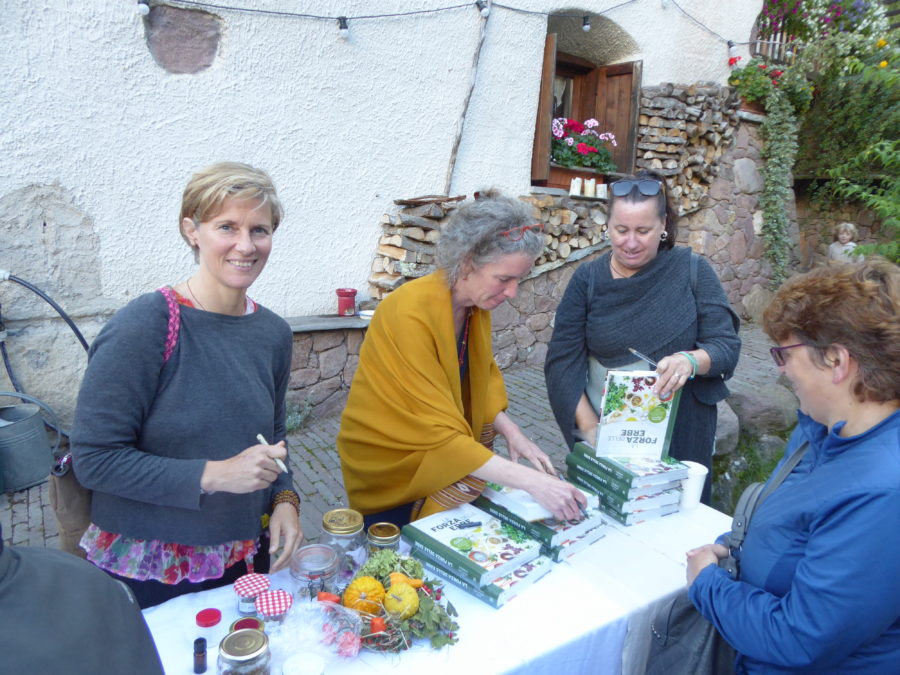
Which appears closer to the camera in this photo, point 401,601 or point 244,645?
point 244,645

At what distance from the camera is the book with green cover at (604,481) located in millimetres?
1893

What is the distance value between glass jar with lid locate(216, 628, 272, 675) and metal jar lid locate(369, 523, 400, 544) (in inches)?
17.0

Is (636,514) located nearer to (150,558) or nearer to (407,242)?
(150,558)

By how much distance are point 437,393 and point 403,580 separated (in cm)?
66

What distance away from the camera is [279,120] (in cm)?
458

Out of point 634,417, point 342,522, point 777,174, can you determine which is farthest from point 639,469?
point 777,174

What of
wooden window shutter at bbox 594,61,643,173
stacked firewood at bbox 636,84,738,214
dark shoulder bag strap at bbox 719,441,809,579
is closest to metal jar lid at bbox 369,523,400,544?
dark shoulder bag strap at bbox 719,441,809,579

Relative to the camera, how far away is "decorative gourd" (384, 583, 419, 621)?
129cm

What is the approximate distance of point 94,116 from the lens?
3.84 m

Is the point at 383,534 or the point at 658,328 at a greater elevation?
the point at 658,328

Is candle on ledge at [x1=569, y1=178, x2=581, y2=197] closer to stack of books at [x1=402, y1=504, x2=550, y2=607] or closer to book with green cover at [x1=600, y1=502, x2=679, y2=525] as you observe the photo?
book with green cover at [x1=600, y1=502, x2=679, y2=525]

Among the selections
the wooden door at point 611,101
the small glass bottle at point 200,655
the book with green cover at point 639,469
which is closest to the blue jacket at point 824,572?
the book with green cover at point 639,469

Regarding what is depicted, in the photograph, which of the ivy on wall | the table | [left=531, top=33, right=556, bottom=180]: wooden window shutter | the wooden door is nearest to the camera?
the table

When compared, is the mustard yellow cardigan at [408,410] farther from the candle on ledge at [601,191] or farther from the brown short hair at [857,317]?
the candle on ledge at [601,191]
